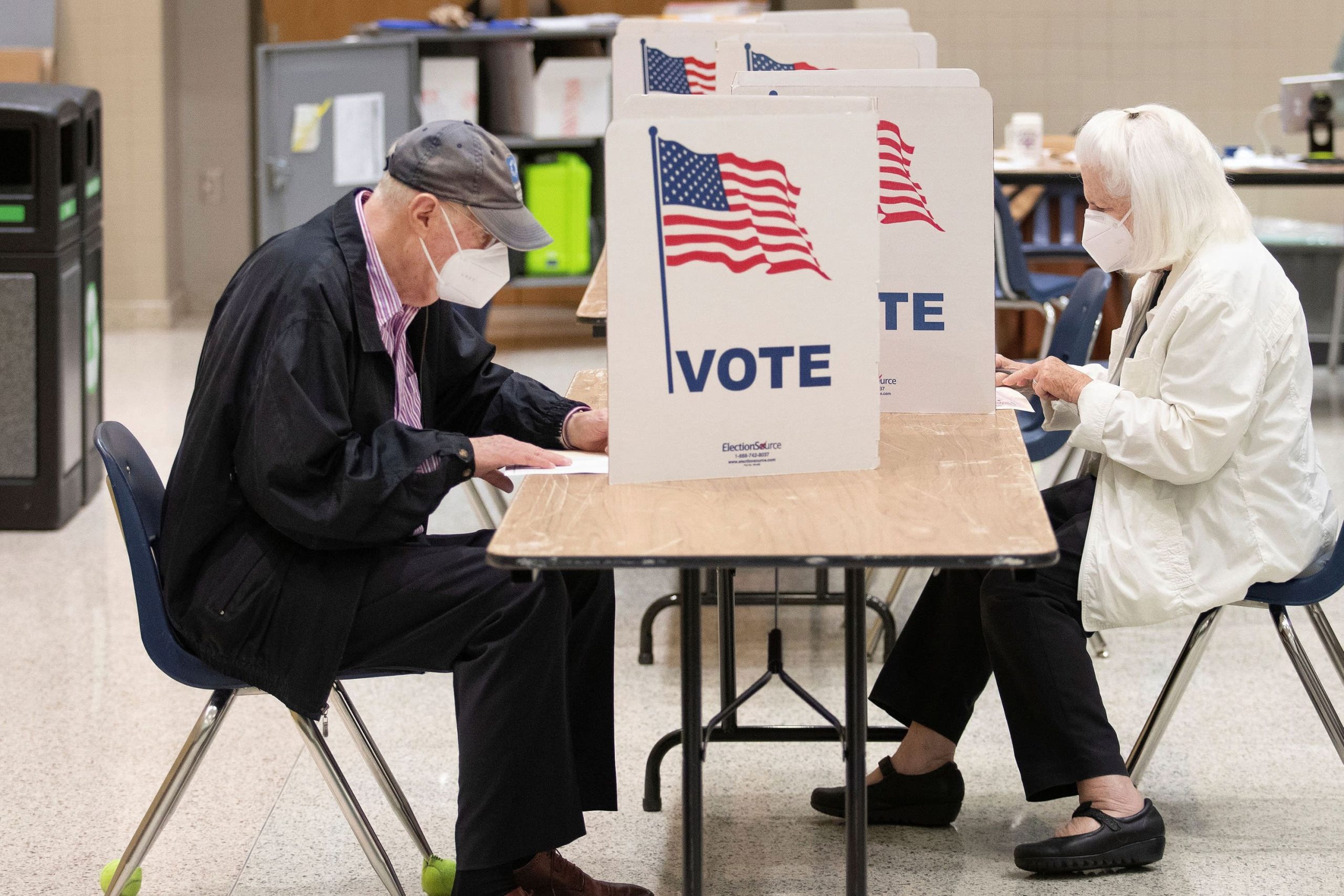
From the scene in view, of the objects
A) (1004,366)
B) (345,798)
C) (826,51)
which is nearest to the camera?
(345,798)

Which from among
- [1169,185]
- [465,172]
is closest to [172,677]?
[465,172]

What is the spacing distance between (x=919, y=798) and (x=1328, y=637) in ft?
2.27

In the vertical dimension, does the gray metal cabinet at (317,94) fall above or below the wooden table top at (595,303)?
above

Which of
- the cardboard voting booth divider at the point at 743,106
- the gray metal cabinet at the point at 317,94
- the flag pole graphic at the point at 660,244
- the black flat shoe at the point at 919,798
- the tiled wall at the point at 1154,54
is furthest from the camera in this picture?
→ the tiled wall at the point at 1154,54

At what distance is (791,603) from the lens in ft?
9.88

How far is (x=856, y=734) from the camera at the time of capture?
1.99 meters

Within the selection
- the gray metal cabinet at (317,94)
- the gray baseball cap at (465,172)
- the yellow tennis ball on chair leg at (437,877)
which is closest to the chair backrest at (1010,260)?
the gray metal cabinet at (317,94)

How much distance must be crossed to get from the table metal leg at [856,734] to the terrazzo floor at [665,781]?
0.32 metres

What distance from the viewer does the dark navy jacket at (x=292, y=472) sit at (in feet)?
6.39

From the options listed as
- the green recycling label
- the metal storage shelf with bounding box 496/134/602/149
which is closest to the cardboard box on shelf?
the metal storage shelf with bounding box 496/134/602/149

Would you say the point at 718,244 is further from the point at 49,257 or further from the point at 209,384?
the point at 49,257

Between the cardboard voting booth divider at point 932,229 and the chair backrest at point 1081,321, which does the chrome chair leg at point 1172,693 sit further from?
the chair backrest at point 1081,321

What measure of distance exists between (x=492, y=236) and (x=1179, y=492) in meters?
1.08

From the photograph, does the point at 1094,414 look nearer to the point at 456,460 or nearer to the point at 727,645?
the point at 727,645
